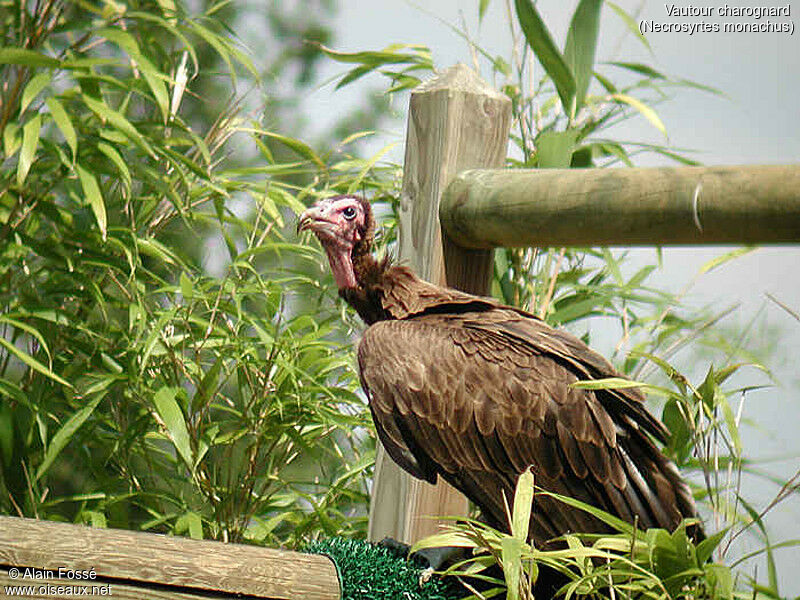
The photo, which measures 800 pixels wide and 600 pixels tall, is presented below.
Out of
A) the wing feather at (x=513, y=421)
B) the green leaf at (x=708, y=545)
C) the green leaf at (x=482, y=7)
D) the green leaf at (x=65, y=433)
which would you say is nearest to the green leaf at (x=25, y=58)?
the green leaf at (x=65, y=433)

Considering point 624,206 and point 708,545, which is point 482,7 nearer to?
point 624,206

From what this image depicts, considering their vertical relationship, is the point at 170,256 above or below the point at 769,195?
below

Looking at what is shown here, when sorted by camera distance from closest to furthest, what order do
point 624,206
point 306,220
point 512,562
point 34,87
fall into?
point 512,562 → point 624,206 → point 306,220 → point 34,87

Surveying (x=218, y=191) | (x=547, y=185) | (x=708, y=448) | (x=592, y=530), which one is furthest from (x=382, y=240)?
(x=708, y=448)

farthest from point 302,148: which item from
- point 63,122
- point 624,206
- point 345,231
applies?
point 624,206

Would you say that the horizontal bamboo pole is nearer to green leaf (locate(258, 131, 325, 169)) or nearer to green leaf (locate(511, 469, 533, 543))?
green leaf (locate(511, 469, 533, 543))

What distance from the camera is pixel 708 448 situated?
104 centimetres

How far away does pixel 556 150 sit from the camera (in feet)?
5.59

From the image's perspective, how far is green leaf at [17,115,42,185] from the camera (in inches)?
73.4

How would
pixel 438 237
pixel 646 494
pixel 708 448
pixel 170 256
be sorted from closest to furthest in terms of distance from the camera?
pixel 708 448, pixel 646 494, pixel 438 237, pixel 170 256

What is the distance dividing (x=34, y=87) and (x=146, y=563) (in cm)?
129

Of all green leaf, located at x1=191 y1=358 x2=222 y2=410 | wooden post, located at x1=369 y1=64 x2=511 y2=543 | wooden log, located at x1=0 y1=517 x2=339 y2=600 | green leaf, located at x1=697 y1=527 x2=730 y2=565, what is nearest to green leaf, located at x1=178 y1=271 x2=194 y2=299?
green leaf, located at x1=191 y1=358 x2=222 y2=410

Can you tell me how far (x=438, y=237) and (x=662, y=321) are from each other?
695mm

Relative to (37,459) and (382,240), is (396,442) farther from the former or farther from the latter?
(37,459)
